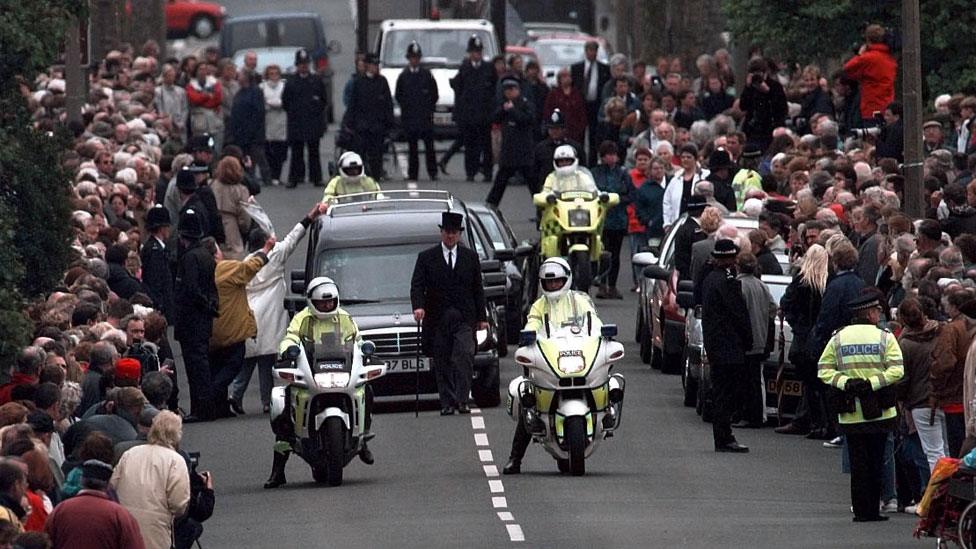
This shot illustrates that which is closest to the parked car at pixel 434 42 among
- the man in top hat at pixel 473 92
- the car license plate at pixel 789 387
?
the man in top hat at pixel 473 92

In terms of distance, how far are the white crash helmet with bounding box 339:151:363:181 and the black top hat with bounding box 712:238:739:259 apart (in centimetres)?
755

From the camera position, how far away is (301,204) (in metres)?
41.2

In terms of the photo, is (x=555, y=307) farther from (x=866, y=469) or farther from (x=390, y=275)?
(x=390, y=275)

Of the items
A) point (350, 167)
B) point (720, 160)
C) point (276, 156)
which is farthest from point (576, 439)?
point (276, 156)

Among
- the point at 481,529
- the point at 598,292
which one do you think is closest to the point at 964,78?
the point at 598,292

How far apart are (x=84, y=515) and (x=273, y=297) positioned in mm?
11716

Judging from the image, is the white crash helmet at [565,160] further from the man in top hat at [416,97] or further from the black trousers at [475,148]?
the black trousers at [475,148]

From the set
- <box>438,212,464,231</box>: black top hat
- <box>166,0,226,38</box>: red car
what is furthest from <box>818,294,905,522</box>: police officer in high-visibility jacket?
<box>166,0,226,38</box>: red car

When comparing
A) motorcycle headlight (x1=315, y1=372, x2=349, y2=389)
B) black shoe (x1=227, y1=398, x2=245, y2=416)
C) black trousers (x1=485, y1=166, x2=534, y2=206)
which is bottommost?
black shoe (x1=227, y1=398, x2=245, y2=416)

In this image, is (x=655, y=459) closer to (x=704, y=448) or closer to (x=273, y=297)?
(x=704, y=448)

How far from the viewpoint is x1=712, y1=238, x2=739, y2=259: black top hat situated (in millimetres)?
23391

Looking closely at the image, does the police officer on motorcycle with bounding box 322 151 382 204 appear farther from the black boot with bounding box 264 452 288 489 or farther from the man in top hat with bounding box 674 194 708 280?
the black boot with bounding box 264 452 288 489

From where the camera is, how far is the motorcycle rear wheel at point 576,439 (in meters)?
21.7

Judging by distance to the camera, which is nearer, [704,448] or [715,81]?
[704,448]
